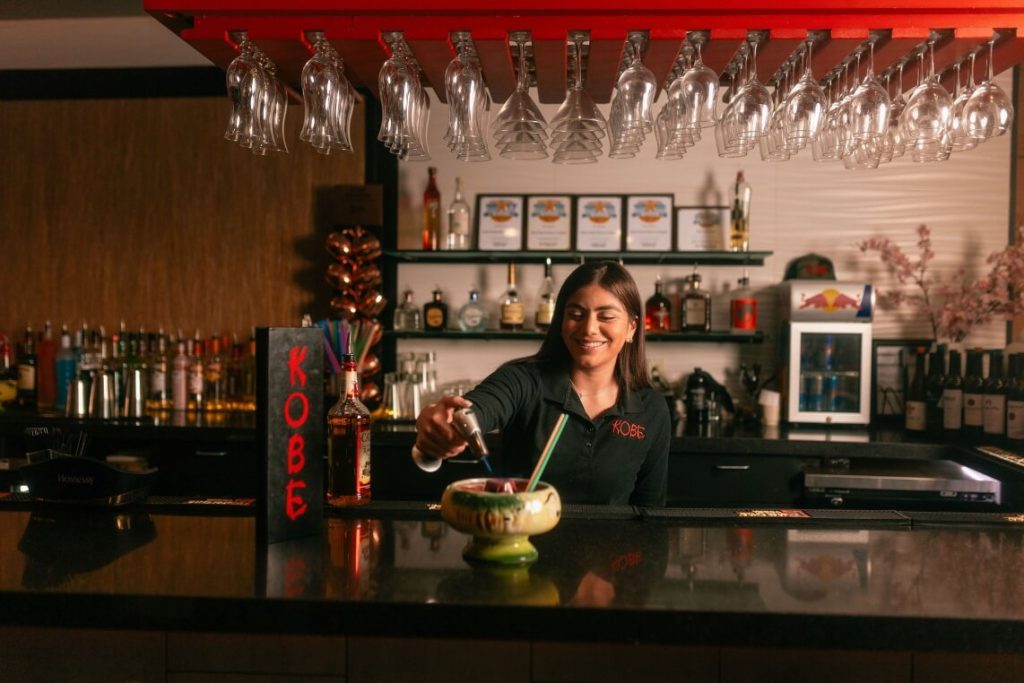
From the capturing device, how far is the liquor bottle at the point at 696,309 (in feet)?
11.9

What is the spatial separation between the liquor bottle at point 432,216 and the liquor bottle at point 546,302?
Result: 21.4 inches

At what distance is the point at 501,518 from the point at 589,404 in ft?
3.09

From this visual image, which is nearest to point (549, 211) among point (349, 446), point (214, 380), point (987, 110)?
point (214, 380)

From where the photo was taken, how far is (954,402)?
3.25 meters

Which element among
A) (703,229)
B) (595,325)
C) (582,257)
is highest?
(703,229)

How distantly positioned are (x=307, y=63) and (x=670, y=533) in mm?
1312

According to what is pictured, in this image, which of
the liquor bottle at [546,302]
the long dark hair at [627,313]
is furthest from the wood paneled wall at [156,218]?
the long dark hair at [627,313]

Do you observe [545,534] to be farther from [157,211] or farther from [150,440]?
[157,211]

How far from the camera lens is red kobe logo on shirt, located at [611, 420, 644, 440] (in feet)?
6.63

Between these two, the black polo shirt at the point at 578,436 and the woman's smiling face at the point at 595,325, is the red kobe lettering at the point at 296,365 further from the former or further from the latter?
the woman's smiling face at the point at 595,325

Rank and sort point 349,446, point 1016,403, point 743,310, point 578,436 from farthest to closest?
point 743,310 → point 1016,403 → point 578,436 → point 349,446

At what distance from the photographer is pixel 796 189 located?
3.75 meters

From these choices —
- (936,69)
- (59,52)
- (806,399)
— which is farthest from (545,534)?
(59,52)

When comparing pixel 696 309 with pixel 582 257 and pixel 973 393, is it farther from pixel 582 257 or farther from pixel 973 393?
pixel 973 393
